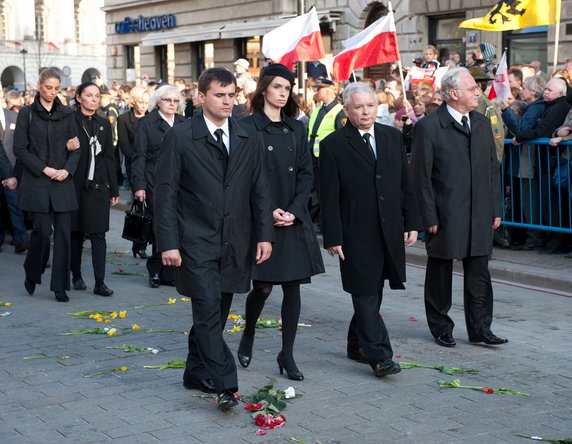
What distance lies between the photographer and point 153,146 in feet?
32.0

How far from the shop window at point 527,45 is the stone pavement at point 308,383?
1154 centimetres

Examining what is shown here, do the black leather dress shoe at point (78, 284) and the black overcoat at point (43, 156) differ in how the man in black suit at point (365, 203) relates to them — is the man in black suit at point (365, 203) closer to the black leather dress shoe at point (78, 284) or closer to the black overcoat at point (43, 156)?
the black overcoat at point (43, 156)

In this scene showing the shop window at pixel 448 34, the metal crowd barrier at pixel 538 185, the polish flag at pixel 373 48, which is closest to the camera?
the metal crowd barrier at pixel 538 185

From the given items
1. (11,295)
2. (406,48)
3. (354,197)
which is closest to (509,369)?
(354,197)

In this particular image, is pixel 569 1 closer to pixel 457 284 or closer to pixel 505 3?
pixel 505 3

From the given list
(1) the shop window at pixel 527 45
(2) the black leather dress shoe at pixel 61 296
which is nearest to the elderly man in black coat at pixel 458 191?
(2) the black leather dress shoe at pixel 61 296

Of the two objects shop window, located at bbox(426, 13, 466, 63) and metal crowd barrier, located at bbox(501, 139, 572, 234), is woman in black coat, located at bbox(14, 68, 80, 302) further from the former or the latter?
shop window, located at bbox(426, 13, 466, 63)

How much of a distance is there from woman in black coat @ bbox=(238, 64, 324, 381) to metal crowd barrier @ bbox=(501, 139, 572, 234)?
16.7ft

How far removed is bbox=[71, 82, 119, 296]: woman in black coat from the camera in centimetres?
961

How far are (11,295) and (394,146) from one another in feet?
15.0

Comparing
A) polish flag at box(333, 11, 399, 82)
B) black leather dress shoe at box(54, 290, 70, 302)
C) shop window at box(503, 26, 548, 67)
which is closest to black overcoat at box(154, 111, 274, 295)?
black leather dress shoe at box(54, 290, 70, 302)

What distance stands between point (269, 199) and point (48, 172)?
154 inches

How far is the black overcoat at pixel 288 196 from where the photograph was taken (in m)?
6.20

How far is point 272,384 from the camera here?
19.4ft
